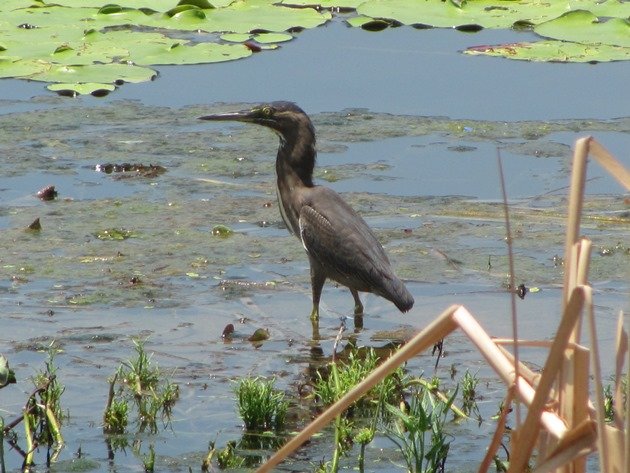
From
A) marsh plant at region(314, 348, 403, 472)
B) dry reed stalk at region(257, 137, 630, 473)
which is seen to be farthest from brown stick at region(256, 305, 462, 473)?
marsh plant at region(314, 348, 403, 472)

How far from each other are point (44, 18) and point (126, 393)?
7284mm

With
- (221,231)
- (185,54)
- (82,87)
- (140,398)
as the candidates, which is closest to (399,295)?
(221,231)

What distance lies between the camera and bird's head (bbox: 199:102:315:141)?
7.34 meters

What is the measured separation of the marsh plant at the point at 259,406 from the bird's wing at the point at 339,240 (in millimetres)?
1737

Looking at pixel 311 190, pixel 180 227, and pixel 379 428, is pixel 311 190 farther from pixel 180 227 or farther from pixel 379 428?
pixel 379 428

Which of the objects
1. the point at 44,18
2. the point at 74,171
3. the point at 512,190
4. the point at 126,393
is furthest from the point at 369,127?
the point at 126,393

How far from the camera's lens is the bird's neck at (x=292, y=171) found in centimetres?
727

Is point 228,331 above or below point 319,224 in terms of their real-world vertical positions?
below

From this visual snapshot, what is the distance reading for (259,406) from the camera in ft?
15.6

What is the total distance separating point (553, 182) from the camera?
8.54 meters

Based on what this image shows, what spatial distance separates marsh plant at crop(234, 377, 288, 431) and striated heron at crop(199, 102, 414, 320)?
1.60 m

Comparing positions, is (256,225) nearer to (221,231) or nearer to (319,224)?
(221,231)

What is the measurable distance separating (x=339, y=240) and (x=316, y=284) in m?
0.30

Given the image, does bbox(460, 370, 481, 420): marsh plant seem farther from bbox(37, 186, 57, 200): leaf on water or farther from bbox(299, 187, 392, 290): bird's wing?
bbox(37, 186, 57, 200): leaf on water
